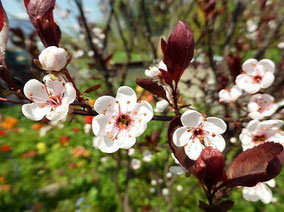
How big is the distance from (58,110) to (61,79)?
0.10 metres

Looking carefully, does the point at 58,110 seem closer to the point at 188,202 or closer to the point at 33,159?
the point at 188,202

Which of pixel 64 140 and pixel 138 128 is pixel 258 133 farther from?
pixel 64 140

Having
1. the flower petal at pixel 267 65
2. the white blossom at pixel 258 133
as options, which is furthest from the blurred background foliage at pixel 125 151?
the white blossom at pixel 258 133

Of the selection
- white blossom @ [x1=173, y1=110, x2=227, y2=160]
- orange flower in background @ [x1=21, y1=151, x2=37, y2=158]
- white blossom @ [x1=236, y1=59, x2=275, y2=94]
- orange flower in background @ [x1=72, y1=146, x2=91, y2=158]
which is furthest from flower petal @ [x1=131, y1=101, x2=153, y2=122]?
orange flower in background @ [x1=21, y1=151, x2=37, y2=158]

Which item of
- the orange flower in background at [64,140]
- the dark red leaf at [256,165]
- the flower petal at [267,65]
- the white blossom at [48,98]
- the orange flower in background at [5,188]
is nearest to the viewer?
the dark red leaf at [256,165]

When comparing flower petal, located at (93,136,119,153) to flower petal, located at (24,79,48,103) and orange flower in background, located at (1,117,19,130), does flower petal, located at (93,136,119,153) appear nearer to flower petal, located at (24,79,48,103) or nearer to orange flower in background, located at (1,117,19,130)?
flower petal, located at (24,79,48,103)

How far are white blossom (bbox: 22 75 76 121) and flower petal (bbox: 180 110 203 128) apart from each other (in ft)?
0.98

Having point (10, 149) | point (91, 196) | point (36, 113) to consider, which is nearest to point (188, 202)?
point (91, 196)

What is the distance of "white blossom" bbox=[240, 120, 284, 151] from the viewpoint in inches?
28.3

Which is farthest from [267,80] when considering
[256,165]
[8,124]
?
[8,124]

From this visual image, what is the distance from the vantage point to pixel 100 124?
655mm

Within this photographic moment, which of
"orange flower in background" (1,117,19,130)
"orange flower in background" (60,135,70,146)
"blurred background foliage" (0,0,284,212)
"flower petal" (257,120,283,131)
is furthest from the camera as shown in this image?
"orange flower in background" (1,117,19,130)

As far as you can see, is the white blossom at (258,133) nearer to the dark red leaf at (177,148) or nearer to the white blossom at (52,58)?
the dark red leaf at (177,148)

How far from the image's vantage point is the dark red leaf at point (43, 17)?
55 centimetres
